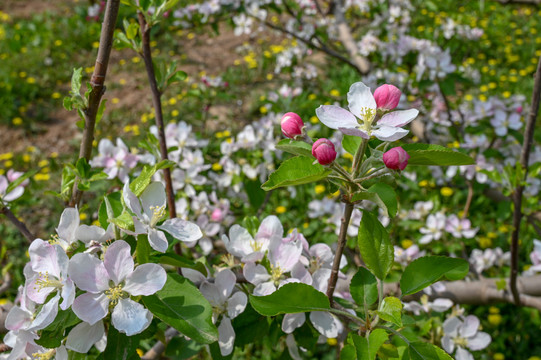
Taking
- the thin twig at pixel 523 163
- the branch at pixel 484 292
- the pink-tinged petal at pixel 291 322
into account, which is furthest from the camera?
the branch at pixel 484 292

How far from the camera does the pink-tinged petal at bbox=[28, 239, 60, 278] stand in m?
0.79

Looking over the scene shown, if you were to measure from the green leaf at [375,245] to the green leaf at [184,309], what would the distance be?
0.29 metres

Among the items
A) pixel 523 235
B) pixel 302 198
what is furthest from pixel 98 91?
pixel 523 235

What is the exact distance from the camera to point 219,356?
0.97 metres

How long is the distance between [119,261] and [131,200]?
0.37ft

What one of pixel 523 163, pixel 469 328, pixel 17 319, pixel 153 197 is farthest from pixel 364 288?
pixel 523 163

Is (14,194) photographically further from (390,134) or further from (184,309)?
(390,134)

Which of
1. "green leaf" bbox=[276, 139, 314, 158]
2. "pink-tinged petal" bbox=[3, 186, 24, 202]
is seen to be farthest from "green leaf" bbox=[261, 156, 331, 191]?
"pink-tinged petal" bbox=[3, 186, 24, 202]

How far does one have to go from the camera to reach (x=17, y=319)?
883 mm

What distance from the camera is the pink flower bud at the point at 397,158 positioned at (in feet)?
2.11

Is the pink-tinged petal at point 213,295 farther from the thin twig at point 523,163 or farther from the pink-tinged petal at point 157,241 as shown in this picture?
the thin twig at point 523,163

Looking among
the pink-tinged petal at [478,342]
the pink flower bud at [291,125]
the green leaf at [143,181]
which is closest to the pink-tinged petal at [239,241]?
the green leaf at [143,181]

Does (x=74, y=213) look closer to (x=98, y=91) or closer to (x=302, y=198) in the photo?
(x=98, y=91)

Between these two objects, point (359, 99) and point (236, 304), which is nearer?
point (359, 99)
